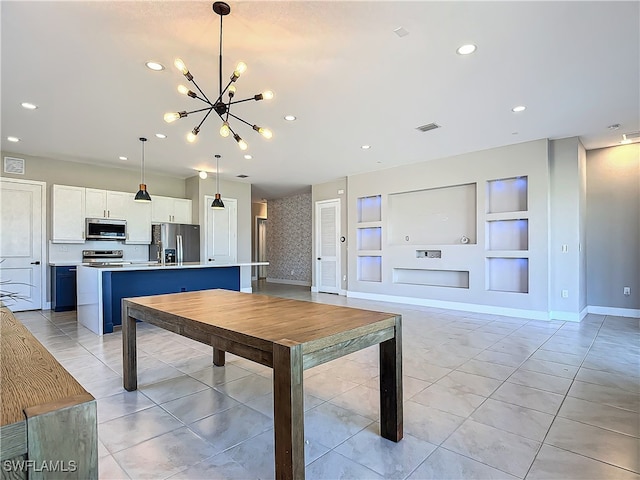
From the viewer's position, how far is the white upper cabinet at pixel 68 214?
6012 millimetres

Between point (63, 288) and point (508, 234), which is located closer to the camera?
point (508, 234)

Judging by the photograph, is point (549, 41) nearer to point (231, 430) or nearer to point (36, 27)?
point (231, 430)

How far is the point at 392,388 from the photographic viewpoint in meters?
1.97

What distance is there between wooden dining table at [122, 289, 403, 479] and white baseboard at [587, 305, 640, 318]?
18.2 feet

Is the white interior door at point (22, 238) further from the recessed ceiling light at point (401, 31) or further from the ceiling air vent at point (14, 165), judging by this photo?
the recessed ceiling light at point (401, 31)

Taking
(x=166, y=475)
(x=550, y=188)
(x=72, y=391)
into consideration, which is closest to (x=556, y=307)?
(x=550, y=188)

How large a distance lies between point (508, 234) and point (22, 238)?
822cm

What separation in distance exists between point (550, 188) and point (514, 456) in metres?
4.70

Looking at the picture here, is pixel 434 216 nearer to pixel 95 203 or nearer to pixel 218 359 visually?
pixel 218 359

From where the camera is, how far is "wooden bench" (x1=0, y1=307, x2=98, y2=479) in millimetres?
599

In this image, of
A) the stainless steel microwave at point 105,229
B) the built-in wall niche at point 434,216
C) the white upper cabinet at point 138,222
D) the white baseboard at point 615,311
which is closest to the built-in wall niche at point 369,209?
the built-in wall niche at point 434,216

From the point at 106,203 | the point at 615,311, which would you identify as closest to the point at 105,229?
the point at 106,203

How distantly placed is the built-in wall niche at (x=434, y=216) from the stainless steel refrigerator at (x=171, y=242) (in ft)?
14.1

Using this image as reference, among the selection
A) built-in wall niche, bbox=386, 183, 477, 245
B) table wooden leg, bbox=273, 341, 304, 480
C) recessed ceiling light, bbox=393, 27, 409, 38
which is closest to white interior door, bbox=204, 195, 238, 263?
built-in wall niche, bbox=386, 183, 477, 245
